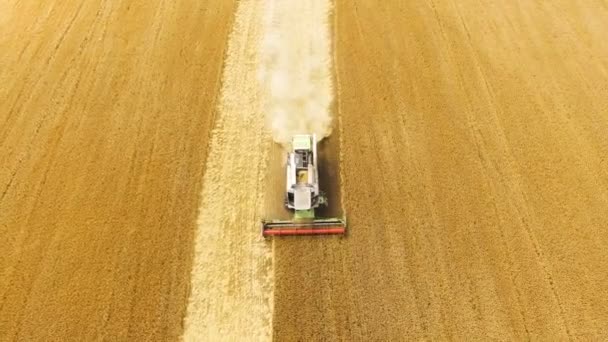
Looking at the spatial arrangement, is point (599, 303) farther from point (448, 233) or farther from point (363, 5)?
point (363, 5)

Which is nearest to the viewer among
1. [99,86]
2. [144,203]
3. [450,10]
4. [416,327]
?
[416,327]

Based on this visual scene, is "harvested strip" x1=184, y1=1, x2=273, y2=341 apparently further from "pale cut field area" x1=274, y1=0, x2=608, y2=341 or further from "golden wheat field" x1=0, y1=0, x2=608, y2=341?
"pale cut field area" x1=274, y1=0, x2=608, y2=341

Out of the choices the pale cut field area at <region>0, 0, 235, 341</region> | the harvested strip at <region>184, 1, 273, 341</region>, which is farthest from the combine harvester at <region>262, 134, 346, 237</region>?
the pale cut field area at <region>0, 0, 235, 341</region>

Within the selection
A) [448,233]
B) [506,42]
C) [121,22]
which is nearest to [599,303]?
[448,233]

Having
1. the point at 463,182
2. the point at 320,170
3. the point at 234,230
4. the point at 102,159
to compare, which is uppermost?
the point at 102,159

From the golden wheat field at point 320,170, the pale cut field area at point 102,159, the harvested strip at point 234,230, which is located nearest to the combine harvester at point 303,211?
the golden wheat field at point 320,170

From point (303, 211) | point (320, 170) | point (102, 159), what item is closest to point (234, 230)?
point (303, 211)

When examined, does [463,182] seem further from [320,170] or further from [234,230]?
[234,230]
